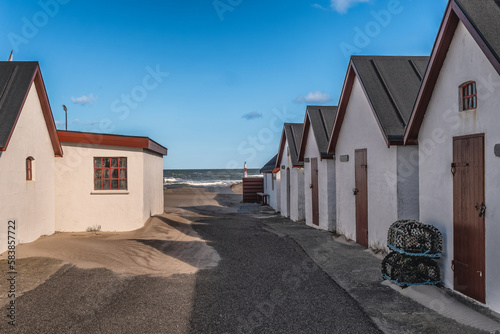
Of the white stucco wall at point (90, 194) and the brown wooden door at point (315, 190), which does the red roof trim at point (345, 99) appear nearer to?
the brown wooden door at point (315, 190)

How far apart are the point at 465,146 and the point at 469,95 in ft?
2.79

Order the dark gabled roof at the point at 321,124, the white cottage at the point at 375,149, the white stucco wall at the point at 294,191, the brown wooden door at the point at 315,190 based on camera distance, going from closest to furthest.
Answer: the white cottage at the point at 375,149, the dark gabled roof at the point at 321,124, the brown wooden door at the point at 315,190, the white stucco wall at the point at 294,191

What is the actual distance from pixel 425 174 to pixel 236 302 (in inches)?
171

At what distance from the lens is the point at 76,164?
41.7 feet

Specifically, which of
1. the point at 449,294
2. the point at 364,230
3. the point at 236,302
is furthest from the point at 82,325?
the point at 364,230

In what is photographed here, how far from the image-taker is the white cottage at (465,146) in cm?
552

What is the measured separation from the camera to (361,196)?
10.9m

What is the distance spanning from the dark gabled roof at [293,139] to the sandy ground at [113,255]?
26.0 ft

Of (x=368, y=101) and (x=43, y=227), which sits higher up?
(x=368, y=101)

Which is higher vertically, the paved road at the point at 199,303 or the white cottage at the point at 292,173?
the white cottage at the point at 292,173

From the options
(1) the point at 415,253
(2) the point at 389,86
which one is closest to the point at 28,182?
(1) the point at 415,253

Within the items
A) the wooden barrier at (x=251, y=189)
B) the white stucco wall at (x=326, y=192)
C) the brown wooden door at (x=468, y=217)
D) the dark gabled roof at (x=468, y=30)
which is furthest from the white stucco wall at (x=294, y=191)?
the brown wooden door at (x=468, y=217)

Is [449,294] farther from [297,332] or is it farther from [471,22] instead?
[471,22]

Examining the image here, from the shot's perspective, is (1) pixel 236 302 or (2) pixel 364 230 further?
(2) pixel 364 230
